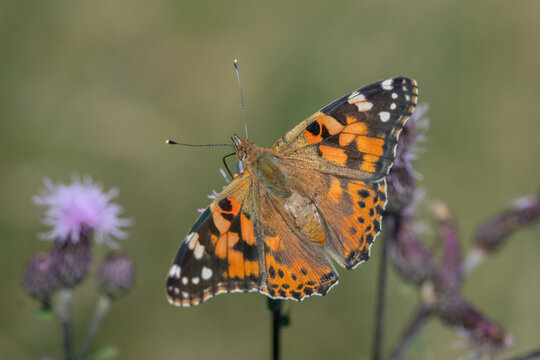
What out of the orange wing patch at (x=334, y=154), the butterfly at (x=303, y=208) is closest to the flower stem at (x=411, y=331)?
the butterfly at (x=303, y=208)

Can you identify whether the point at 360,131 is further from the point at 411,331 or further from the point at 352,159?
the point at 411,331

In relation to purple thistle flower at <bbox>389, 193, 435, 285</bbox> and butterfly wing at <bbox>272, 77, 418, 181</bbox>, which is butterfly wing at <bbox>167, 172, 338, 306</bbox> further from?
purple thistle flower at <bbox>389, 193, 435, 285</bbox>

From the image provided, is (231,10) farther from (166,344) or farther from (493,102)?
(166,344)

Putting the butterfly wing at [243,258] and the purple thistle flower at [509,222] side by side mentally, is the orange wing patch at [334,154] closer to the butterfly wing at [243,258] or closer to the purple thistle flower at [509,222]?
the butterfly wing at [243,258]

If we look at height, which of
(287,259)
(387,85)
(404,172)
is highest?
(387,85)

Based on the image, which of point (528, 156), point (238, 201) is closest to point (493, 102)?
point (528, 156)

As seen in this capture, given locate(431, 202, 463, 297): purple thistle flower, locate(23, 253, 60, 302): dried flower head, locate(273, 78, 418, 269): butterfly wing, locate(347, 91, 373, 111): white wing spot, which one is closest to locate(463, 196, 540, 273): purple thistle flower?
locate(431, 202, 463, 297): purple thistle flower

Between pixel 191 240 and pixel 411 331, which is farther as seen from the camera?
pixel 411 331

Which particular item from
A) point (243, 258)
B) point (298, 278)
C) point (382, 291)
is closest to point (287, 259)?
A: point (298, 278)
